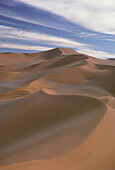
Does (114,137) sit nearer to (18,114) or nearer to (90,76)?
(18,114)

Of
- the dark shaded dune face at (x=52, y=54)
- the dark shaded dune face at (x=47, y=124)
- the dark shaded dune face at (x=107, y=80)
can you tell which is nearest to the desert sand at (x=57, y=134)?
the dark shaded dune face at (x=47, y=124)

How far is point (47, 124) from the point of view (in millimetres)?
2340

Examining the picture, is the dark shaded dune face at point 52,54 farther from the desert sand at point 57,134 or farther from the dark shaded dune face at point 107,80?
the desert sand at point 57,134

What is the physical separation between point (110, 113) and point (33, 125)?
3.41 feet

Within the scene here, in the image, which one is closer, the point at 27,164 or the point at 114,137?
the point at 27,164

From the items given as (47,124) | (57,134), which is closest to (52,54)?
(47,124)

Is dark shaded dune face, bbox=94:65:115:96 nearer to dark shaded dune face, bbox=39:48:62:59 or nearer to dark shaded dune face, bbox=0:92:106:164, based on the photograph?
dark shaded dune face, bbox=0:92:106:164

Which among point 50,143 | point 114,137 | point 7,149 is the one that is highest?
point 114,137

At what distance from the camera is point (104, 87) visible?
622cm

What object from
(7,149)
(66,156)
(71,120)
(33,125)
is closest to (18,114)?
(33,125)

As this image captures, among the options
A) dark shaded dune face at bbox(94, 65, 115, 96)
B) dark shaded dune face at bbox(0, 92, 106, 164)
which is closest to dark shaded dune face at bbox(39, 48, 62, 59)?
dark shaded dune face at bbox(94, 65, 115, 96)

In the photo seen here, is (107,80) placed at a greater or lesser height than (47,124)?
greater

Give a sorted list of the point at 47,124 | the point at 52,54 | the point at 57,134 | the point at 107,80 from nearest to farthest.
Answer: the point at 57,134 → the point at 47,124 → the point at 107,80 → the point at 52,54

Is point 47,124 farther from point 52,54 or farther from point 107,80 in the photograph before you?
point 52,54
